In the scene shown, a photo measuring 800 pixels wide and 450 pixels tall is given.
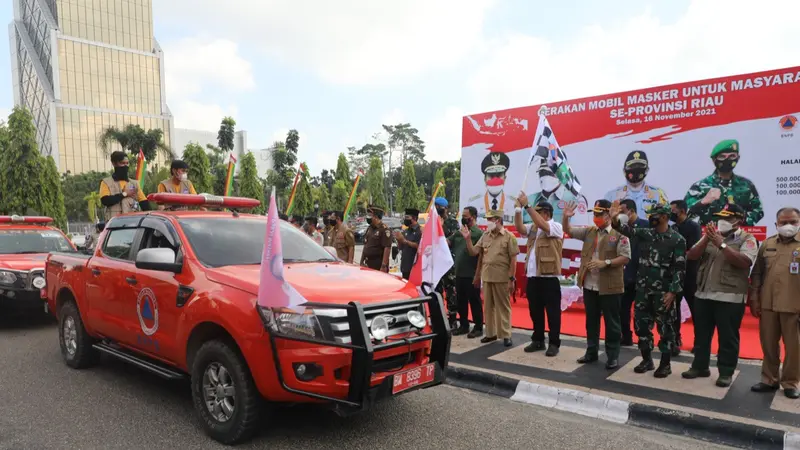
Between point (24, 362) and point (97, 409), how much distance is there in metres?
2.32

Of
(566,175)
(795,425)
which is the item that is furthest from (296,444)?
(566,175)

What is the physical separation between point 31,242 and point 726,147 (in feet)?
36.6

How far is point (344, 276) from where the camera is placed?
410 centimetres

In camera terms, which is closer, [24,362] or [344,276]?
[344,276]

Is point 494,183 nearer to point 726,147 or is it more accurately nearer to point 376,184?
point 726,147

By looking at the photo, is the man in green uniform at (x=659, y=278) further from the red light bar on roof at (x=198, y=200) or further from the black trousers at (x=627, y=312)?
the red light bar on roof at (x=198, y=200)

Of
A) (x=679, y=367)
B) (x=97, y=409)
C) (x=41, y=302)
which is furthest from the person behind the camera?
(x=41, y=302)

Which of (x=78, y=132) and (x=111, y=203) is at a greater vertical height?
(x=78, y=132)

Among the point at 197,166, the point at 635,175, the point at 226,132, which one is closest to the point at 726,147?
the point at 635,175

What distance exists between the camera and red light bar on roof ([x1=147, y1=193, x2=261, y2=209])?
504 centimetres

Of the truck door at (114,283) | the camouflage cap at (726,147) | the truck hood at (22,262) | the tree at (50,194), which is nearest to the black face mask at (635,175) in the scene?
the camouflage cap at (726,147)

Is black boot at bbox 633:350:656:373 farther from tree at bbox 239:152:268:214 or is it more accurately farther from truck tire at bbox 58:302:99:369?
tree at bbox 239:152:268:214

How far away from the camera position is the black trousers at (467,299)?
7262mm

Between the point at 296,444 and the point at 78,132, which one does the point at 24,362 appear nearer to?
the point at 296,444
